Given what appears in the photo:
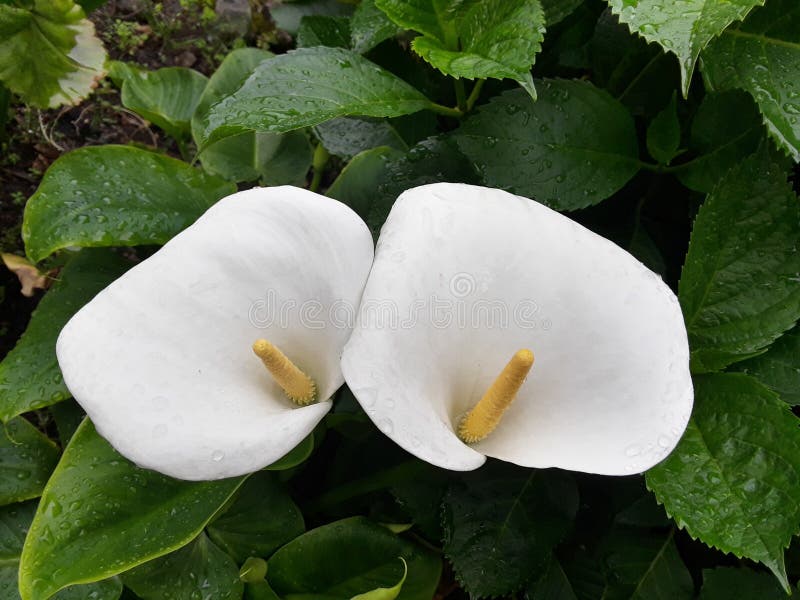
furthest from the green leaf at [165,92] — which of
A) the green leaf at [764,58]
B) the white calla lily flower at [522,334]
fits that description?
the green leaf at [764,58]

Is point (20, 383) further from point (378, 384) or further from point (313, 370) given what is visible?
point (378, 384)

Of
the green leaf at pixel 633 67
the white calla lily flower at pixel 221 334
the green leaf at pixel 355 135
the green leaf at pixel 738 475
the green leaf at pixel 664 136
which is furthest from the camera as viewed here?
the green leaf at pixel 355 135

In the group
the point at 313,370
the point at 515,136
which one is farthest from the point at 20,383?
the point at 515,136

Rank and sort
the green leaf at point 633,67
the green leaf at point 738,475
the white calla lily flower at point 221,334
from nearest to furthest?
the white calla lily flower at point 221,334, the green leaf at point 738,475, the green leaf at point 633,67

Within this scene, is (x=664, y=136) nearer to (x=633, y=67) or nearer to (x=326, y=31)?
(x=633, y=67)

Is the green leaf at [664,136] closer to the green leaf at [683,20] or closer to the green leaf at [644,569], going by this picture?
the green leaf at [683,20]
